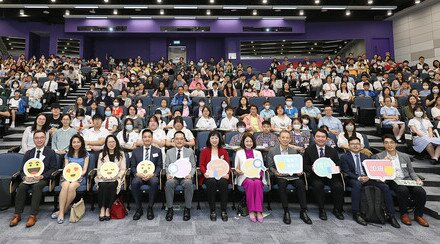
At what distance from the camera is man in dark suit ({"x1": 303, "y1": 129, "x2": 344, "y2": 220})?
3725 mm

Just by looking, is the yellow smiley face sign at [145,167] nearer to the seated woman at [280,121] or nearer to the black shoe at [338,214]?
the black shoe at [338,214]

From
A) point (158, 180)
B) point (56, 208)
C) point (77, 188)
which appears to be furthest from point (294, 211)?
point (56, 208)

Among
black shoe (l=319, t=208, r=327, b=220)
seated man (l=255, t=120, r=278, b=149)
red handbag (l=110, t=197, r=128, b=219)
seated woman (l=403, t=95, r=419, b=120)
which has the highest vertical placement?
seated woman (l=403, t=95, r=419, b=120)

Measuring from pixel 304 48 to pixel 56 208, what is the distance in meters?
15.3

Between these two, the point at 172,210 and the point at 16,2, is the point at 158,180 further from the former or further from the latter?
the point at 16,2

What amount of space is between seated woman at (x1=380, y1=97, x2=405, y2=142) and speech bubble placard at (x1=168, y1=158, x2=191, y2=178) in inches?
170

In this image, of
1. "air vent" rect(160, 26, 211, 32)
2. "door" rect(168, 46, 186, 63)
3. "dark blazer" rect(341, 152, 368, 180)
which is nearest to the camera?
"dark blazer" rect(341, 152, 368, 180)

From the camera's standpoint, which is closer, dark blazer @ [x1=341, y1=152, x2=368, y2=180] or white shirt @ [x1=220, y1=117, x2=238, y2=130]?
dark blazer @ [x1=341, y1=152, x2=368, y2=180]

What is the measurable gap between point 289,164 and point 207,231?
140 cm

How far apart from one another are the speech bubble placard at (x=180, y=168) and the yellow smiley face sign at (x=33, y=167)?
1.64 metres

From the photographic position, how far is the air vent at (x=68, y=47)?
1566cm

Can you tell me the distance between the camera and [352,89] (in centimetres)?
809

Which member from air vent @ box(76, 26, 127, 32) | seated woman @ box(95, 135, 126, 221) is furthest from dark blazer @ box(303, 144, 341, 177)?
air vent @ box(76, 26, 127, 32)

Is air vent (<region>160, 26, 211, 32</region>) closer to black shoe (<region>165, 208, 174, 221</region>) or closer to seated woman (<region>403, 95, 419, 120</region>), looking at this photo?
seated woman (<region>403, 95, 419, 120</region>)
